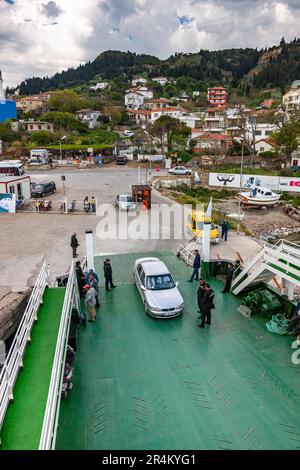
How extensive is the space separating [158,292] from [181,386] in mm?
3521

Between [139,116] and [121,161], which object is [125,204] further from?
[139,116]

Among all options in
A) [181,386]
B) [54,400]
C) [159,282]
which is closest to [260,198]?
[159,282]

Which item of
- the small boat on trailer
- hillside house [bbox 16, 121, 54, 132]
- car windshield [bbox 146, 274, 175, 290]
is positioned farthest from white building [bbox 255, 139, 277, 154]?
car windshield [bbox 146, 274, 175, 290]

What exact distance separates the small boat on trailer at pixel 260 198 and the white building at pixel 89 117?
63.1 metres

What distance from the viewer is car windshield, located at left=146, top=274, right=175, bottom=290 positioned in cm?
1058

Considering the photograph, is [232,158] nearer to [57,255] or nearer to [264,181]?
[264,181]

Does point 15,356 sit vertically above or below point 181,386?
above

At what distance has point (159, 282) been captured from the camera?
10.7 meters

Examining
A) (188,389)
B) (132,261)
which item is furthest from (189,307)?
(132,261)

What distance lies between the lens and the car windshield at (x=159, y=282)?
1058 centimetres

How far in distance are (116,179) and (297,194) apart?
20.9 meters

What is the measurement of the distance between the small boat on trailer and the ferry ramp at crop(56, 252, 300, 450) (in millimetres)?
21869

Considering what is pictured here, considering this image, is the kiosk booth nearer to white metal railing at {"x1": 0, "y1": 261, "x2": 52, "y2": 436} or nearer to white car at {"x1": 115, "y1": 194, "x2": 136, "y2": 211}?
white car at {"x1": 115, "y1": 194, "x2": 136, "y2": 211}

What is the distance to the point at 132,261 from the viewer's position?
50.6 feet
